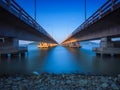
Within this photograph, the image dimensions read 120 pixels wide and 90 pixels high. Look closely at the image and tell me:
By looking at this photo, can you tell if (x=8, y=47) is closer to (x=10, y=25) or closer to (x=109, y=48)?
(x=10, y=25)

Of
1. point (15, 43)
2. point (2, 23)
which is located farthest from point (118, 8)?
point (15, 43)

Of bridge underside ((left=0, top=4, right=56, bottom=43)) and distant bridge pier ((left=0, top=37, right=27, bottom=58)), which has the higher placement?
bridge underside ((left=0, top=4, right=56, bottom=43))

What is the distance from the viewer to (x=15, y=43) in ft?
83.9

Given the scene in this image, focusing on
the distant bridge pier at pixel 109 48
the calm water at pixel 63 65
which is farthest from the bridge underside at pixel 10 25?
the distant bridge pier at pixel 109 48

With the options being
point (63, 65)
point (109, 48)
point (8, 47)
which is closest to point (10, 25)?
point (8, 47)

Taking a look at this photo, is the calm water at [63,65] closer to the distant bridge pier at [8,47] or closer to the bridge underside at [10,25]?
the distant bridge pier at [8,47]

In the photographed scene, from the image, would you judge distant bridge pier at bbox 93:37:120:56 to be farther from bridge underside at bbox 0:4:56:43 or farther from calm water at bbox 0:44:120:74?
bridge underside at bbox 0:4:56:43

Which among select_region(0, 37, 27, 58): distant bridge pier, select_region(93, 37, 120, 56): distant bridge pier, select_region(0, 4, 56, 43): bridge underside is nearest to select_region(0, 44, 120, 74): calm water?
select_region(0, 37, 27, 58): distant bridge pier

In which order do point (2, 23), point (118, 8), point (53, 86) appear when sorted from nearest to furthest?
point (53, 86)
point (118, 8)
point (2, 23)

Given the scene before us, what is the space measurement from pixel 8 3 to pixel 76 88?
9.96 m

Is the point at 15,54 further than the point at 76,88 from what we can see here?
Yes

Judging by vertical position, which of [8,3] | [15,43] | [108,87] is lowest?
[108,87]

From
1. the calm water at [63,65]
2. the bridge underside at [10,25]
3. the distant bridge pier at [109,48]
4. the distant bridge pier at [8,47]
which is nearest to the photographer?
the calm water at [63,65]

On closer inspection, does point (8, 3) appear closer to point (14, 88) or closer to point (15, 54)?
point (14, 88)
